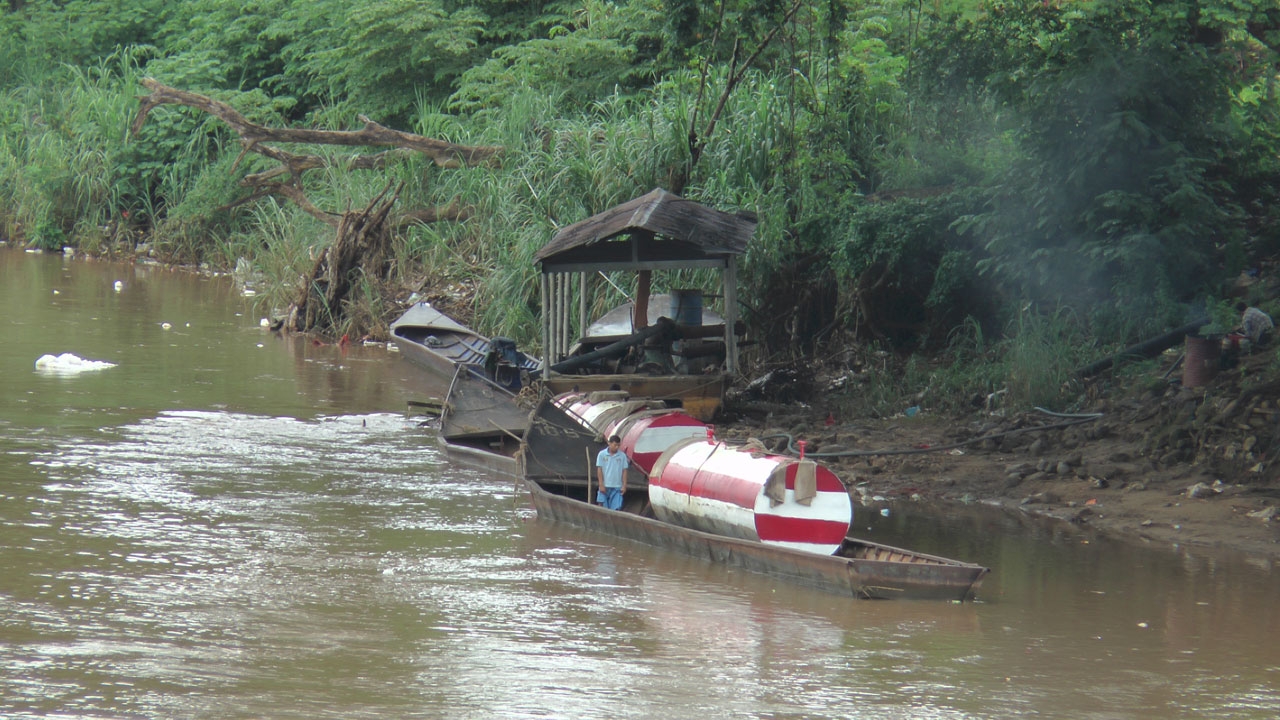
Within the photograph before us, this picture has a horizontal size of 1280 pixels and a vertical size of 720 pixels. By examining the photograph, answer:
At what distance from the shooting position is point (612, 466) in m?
11.0

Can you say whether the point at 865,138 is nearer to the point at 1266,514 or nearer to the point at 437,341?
the point at 437,341

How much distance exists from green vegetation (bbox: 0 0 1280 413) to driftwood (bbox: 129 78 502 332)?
34cm

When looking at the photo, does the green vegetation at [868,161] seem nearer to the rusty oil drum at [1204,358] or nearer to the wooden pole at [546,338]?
the rusty oil drum at [1204,358]

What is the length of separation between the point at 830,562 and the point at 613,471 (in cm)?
253

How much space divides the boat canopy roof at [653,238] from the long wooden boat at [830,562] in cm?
405

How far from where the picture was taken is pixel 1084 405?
13.6 meters

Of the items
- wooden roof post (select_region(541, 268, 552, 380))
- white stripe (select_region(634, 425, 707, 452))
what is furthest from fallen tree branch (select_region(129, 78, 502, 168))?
white stripe (select_region(634, 425, 707, 452))

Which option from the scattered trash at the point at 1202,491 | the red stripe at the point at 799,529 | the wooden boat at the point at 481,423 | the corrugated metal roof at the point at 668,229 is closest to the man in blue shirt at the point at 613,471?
the red stripe at the point at 799,529

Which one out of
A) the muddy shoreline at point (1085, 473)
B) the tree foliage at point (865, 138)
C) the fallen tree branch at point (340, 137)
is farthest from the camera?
the fallen tree branch at point (340, 137)

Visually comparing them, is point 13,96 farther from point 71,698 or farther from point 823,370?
point 71,698

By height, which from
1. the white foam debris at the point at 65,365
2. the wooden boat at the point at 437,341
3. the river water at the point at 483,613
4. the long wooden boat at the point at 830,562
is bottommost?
the river water at the point at 483,613

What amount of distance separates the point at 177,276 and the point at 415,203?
9125 mm

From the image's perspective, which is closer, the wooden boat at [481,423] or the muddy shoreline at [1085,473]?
the muddy shoreline at [1085,473]

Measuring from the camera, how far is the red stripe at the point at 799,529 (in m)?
9.34
